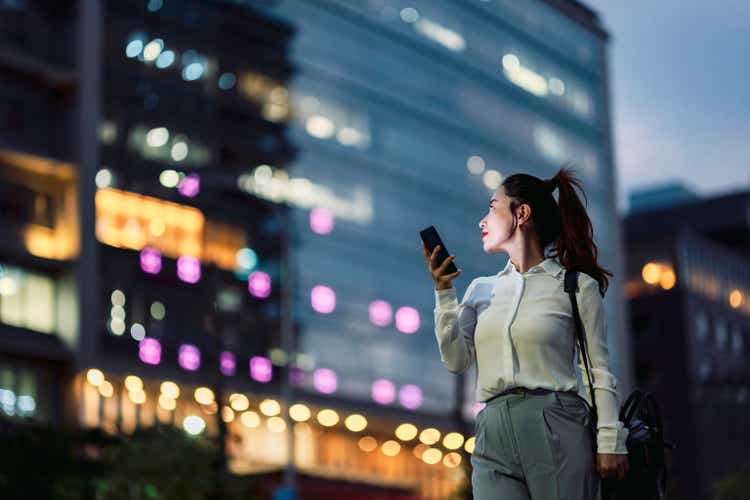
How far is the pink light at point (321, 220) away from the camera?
6606 cm

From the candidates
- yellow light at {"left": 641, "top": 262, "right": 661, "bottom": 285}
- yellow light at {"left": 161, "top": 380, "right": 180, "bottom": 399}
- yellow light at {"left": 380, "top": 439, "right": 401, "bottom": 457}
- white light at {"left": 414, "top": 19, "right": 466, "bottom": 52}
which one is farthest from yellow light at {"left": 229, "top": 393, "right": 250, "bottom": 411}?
yellow light at {"left": 641, "top": 262, "right": 661, "bottom": 285}

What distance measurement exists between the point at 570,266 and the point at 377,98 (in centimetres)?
6529

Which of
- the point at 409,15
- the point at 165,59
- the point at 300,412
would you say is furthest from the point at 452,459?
the point at 165,59

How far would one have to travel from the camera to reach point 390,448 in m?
70.7

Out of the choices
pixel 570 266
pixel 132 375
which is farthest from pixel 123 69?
pixel 570 266

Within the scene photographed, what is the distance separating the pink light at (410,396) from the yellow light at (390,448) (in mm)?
2063

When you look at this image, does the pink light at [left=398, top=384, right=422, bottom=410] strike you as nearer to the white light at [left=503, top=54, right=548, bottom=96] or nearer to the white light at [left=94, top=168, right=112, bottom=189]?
the white light at [left=94, top=168, right=112, bottom=189]

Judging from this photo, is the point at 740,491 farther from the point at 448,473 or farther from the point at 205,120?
the point at 448,473

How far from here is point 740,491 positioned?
918 inches

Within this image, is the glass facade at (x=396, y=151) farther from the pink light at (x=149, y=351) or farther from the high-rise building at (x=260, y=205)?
the pink light at (x=149, y=351)

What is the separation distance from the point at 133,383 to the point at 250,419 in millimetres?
6556

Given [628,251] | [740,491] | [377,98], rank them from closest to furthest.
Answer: [740,491]
[377,98]
[628,251]

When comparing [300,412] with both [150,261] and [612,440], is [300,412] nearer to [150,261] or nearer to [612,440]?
[150,261]

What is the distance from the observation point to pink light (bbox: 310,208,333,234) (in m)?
66.1
